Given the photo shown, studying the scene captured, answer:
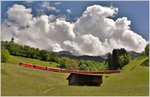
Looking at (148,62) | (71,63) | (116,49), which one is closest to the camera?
(148,62)

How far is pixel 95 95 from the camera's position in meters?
48.2

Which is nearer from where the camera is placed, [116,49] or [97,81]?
[97,81]

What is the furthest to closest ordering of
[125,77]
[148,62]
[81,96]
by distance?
[148,62]
[125,77]
[81,96]

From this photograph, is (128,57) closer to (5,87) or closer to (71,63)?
(71,63)

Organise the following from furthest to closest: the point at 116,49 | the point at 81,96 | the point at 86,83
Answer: the point at 116,49
the point at 86,83
the point at 81,96

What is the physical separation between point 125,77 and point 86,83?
14.7 meters

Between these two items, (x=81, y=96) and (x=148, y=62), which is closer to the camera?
(x=81, y=96)

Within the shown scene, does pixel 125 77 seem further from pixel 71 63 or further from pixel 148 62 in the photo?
pixel 71 63

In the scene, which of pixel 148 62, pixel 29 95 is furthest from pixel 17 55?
pixel 29 95

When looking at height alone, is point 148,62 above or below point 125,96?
above

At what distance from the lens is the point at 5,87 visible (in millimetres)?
58594

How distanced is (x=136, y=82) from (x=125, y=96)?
33.1 m

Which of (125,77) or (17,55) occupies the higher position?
(17,55)

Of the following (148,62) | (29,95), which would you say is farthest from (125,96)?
(148,62)
